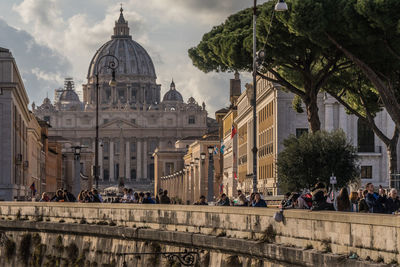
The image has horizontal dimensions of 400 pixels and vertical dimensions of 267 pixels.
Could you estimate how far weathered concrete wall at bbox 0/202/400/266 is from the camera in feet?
55.1

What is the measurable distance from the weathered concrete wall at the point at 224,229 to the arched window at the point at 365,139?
1253 inches

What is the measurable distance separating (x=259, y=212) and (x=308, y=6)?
15.3 m

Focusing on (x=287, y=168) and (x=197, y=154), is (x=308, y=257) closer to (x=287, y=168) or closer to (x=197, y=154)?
(x=287, y=168)

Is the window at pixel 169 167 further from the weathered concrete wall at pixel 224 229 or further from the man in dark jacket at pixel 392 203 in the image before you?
the man in dark jacket at pixel 392 203

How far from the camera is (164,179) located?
176 metres

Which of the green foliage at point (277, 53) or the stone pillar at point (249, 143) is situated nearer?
the green foliage at point (277, 53)

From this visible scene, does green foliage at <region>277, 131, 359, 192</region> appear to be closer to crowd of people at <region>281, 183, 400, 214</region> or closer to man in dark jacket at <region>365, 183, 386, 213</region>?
crowd of people at <region>281, 183, 400, 214</region>

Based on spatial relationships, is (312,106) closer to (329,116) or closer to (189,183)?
(329,116)

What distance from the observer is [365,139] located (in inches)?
2660

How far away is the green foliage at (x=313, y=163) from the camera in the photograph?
150ft

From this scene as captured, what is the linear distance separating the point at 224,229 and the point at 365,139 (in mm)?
44368

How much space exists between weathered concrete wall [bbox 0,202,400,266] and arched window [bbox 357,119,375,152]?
31820 mm

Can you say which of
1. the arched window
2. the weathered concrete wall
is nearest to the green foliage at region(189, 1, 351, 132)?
the weathered concrete wall

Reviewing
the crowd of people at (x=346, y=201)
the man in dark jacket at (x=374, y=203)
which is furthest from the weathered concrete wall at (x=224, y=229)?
the man in dark jacket at (x=374, y=203)
